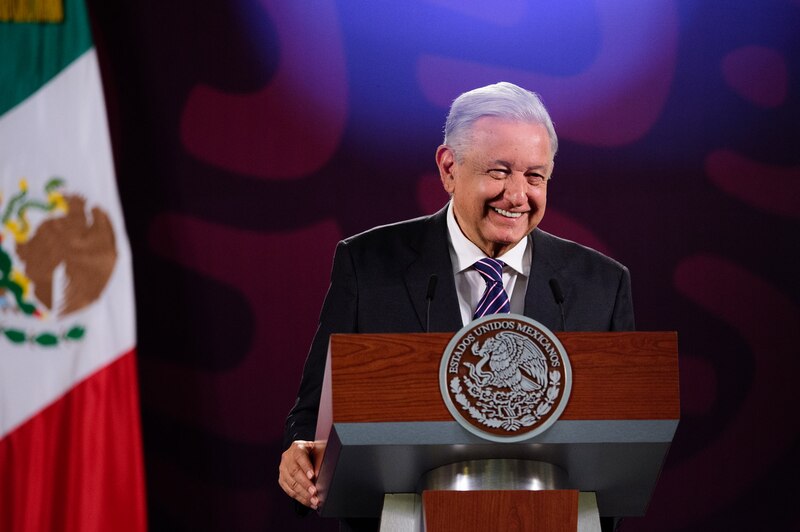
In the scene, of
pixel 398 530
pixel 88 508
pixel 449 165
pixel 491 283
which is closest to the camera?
pixel 398 530

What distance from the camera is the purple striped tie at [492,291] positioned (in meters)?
2.03

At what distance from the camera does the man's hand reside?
178 centimetres

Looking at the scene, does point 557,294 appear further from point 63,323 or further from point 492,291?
point 63,323

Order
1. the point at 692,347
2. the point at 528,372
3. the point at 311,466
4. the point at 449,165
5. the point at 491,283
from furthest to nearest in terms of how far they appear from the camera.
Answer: the point at 692,347 < the point at 449,165 < the point at 491,283 < the point at 311,466 < the point at 528,372

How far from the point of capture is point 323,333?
2.12 metres

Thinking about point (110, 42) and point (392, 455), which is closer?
point (392, 455)

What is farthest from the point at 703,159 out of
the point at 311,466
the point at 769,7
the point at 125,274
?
the point at 311,466

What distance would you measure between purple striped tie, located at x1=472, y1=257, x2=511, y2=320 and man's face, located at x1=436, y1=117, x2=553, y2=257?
0.25 ft

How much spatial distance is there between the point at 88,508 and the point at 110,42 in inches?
55.9

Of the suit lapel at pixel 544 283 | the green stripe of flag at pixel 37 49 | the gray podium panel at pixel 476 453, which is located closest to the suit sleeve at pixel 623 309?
the suit lapel at pixel 544 283

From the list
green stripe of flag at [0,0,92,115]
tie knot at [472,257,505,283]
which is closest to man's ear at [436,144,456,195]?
tie knot at [472,257,505,283]

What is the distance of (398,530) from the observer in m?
1.57

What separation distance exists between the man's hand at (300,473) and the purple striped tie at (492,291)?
415 mm

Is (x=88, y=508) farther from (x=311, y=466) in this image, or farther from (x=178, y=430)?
(x=311, y=466)
